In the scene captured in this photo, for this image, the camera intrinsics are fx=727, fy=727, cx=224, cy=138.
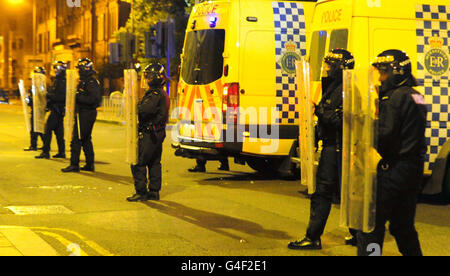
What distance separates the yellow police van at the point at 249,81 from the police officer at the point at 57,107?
340 centimetres

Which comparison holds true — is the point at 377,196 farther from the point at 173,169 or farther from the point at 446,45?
the point at 173,169

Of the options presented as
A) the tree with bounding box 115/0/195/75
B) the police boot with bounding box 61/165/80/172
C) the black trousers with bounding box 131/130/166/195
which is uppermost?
the tree with bounding box 115/0/195/75

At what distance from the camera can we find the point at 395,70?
16.9 feet

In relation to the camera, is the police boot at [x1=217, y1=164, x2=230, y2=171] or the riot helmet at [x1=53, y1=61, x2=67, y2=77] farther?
the riot helmet at [x1=53, y1=61, x2=67, y2=77]

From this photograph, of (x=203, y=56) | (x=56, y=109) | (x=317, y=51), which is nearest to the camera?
(x=317, y=51)

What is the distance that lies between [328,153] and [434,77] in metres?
3.47

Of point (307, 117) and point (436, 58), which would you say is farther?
point (436, 58)

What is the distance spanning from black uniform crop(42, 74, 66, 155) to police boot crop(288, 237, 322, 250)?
26.9ft

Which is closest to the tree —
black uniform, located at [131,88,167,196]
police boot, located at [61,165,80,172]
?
police boot, located at [61,165,80,172]

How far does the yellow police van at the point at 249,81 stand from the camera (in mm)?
10977

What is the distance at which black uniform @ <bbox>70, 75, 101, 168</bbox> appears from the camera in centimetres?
1203

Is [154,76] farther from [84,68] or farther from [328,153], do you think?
[328,153]

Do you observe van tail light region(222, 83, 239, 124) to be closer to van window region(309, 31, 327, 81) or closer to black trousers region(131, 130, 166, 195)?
van window region(309, 31, 327, 81)

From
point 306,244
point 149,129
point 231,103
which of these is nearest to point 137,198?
point 149,129
